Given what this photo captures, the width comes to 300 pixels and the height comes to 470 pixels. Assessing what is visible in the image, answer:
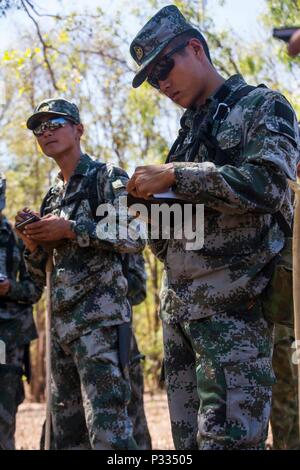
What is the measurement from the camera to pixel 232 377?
323 centimetres

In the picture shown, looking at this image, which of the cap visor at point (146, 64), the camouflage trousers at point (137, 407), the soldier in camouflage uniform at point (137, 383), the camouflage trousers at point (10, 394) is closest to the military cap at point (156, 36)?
the cap visor at point (146, 64)

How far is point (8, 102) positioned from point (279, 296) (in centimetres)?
1614

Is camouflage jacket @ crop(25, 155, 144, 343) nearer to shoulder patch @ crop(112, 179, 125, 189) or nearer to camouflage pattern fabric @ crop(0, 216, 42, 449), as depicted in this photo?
shoulder patch @ crop(112, 179, 125, 189)

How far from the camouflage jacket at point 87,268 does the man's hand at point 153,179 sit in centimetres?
156

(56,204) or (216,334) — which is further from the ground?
(56,204)

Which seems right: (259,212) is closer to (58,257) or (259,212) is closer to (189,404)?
(189,404)

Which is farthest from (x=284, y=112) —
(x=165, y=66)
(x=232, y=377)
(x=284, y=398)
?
(x=284, y=398)

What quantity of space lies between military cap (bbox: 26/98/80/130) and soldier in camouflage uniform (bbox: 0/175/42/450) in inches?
42.1

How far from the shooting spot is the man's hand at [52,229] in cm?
480

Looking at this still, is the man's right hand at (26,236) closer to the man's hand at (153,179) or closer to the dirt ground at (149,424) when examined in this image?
the man's hand at (153,179)

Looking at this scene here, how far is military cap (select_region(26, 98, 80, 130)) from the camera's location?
5.14 m

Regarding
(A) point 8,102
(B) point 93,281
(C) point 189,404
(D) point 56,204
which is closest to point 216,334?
(C) point 189,404

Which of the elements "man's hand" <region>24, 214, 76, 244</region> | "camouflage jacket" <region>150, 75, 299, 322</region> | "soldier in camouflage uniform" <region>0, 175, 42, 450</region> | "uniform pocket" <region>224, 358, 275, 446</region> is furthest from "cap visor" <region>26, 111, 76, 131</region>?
"uniform pocket" <region>224, 358, 275, 446</region>

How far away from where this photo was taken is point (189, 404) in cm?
354
